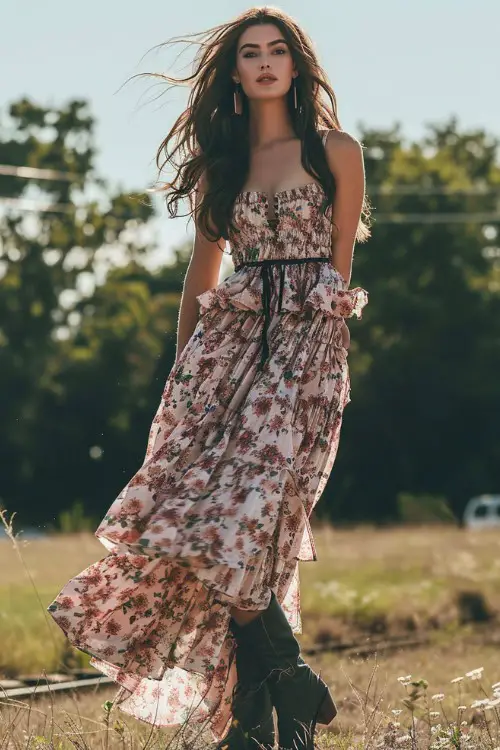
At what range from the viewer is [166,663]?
13.9ft

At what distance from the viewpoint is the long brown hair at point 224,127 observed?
4543mm

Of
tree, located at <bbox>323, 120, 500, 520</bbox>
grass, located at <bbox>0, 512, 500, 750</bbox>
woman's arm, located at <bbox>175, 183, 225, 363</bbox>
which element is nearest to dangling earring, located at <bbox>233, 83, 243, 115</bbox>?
woman's arm, located at <bbox>175, 183, 225, 363</bbox>

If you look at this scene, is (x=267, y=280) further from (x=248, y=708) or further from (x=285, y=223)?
(x=248, y=708)

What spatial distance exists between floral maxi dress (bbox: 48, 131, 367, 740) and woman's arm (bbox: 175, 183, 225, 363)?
115 mm

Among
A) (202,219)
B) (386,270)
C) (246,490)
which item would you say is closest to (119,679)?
(246,490)

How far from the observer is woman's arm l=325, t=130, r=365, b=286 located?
4496 millimetres

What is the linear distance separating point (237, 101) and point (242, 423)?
3.84ft

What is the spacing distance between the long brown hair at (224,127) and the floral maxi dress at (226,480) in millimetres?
86

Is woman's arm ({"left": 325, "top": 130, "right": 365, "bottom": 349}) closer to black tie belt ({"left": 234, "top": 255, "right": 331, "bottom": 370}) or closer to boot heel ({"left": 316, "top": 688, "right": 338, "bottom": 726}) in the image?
black tie belt ({"left": 234, "top": 255, "right": 331, "bottom": 370})

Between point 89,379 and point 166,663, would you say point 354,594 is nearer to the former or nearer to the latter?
point 166,663

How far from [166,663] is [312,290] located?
1233 mm

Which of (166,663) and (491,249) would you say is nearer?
(166,663)

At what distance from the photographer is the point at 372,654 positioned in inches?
287

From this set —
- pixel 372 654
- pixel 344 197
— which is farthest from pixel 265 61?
pixel 372 654
